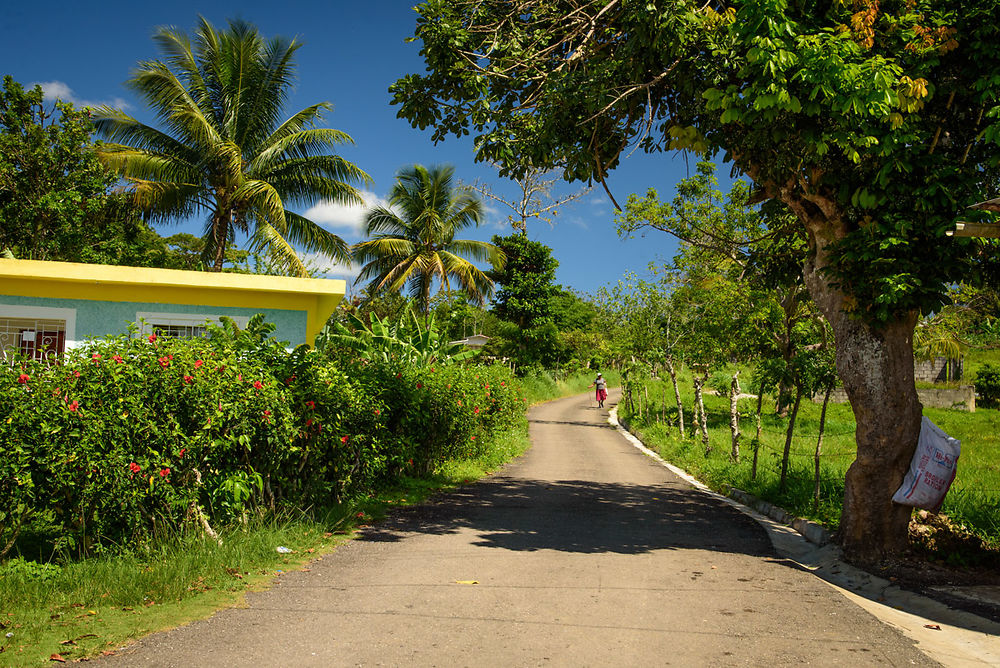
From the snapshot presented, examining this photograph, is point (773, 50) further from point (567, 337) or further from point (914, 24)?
point (567, 337)

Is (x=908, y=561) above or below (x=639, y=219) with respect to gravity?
below

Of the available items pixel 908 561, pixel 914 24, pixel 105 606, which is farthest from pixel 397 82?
pixel 908 561

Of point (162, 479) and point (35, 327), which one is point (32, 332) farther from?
point (162, 479)

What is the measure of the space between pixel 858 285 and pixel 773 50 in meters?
2.66

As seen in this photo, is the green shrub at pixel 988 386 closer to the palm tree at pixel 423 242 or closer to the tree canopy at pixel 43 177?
the palm tree at pixel 423 242

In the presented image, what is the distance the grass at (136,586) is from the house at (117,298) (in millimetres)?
5656

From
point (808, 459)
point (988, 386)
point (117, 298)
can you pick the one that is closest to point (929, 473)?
point (808, 459)

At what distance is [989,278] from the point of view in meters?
7.43

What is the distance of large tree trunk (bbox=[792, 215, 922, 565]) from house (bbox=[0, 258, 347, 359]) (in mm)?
8207

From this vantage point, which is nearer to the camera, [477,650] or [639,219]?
[477,650]

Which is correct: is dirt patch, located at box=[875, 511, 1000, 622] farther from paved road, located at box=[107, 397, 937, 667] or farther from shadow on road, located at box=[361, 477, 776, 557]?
shadow on road, located at box=[361, 477, 776, 557]

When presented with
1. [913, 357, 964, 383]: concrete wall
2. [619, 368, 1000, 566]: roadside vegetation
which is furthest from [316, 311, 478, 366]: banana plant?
[913, 357, 964, 383]: concrete wall

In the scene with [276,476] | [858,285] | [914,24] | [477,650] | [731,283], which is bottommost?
[477,650]

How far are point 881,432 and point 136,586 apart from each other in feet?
23.7
